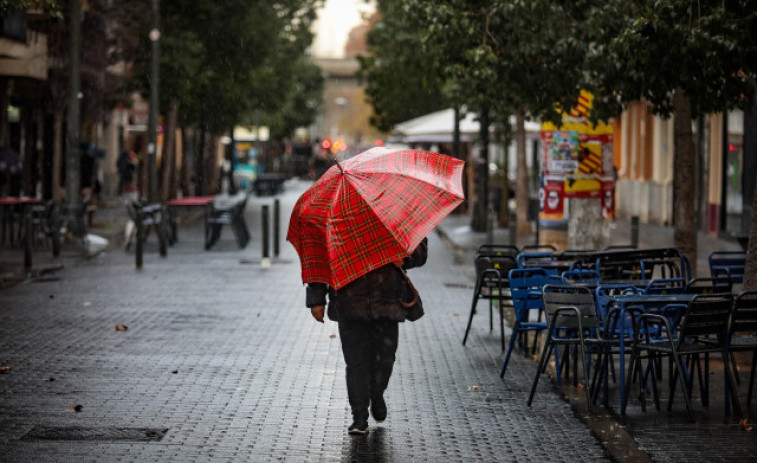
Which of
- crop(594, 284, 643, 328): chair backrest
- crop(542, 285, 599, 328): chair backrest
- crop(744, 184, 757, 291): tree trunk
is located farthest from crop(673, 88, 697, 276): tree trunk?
crop(542, 285, 599, 328): chair backrest

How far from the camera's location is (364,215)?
27.4 feet

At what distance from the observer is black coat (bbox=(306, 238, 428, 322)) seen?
852 cm

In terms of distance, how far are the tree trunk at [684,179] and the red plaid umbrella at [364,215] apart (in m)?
6.04

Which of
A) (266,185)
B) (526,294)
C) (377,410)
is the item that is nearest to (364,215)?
(377,410)

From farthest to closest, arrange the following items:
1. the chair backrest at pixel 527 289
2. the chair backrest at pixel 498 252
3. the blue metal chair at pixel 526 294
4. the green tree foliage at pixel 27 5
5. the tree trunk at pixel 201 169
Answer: the tree trunk at pixel 201 169 → the green tree foliage at pixel 27 5 → the chair backrest at pixel 498 252 → the chair backrest at pixel 527 289 → the blue metal chair at pixel 526 294

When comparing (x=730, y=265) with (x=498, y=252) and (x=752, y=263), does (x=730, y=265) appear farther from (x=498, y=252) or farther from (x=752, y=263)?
(x=498, y=252)

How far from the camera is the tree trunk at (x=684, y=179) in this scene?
1408 centimetres

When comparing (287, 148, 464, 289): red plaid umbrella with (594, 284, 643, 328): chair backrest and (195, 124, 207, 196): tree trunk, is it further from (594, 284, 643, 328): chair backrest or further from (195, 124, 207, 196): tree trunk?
(195, 124, 207, 196): tree trunk

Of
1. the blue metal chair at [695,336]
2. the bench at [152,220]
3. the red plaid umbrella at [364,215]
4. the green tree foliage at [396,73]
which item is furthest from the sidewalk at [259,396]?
the green tree foliage at [396,73]

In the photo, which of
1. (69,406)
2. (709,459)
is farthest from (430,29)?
(709,459)

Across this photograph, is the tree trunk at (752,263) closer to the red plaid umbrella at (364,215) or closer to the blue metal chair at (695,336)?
the blue metal chair at (695,336)

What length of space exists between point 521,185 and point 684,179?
17540 millimetres

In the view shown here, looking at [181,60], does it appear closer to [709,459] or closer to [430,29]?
[430,29]

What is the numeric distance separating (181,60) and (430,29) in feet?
69.1
